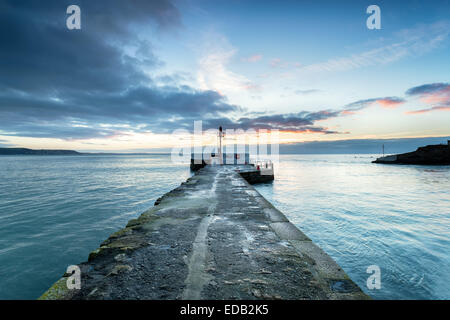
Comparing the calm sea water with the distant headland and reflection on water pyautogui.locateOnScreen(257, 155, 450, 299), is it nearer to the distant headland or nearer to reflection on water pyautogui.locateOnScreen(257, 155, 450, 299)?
reflection on water pyautogui.locateOnScreen(257, 155, 450, 299)

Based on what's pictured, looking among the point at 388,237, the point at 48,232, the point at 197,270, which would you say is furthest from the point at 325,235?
the point at 48,232

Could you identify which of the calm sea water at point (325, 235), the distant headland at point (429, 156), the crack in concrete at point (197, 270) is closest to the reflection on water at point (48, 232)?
the calm sea water at point (325, 235)

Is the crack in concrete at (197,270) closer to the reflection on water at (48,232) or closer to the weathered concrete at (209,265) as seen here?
the weathered concrete at (209,265)

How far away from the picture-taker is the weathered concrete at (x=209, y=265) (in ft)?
7.32

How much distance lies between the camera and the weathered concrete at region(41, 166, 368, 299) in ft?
7.32

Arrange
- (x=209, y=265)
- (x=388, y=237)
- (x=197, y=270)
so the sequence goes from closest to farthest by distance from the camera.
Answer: (x=197, y=270) → (x=209, y=265) → (x=388, y=237)

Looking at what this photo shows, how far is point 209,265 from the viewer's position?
9.13ft

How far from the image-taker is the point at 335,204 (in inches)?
493

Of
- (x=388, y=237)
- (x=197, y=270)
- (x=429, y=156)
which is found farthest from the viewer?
(x=429, y=156)

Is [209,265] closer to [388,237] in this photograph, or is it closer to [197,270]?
[197,270]
